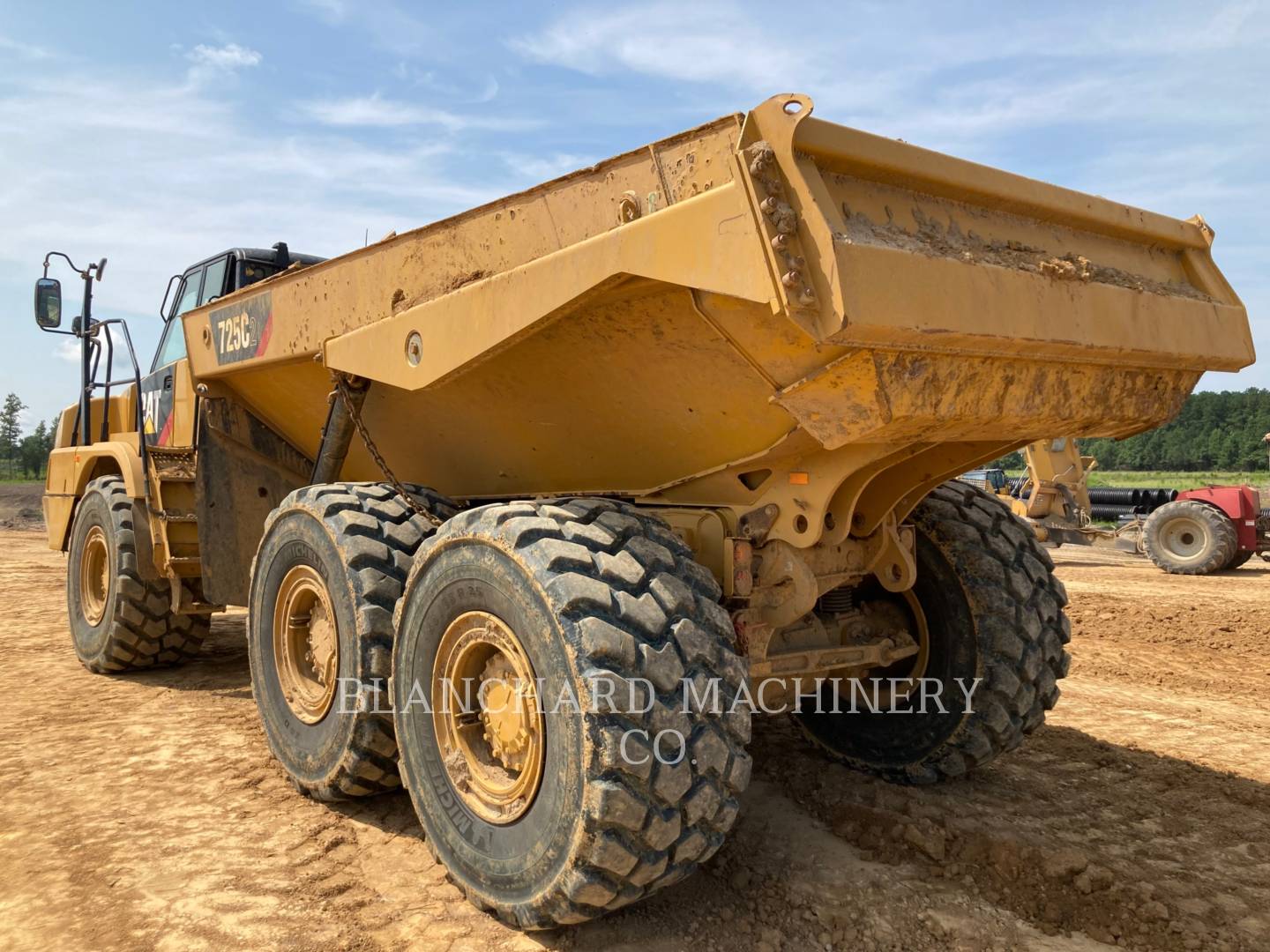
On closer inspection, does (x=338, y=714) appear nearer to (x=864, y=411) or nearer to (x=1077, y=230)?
(x=864, y=411)

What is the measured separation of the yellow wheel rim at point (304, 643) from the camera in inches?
156

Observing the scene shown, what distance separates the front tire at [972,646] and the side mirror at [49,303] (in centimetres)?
556

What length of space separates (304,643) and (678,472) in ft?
6.12

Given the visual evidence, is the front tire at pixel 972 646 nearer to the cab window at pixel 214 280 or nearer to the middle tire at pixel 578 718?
the middle tire at pixel 578 718

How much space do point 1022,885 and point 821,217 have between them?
91.3 inches

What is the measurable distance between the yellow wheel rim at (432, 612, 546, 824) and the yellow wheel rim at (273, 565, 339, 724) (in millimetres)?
894

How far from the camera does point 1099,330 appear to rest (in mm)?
2883

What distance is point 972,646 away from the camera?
13.2ft

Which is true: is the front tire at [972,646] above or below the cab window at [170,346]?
below

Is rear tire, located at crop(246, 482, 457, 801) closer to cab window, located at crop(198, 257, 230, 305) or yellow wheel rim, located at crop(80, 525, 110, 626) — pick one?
cab window, located at crop(198, 257, 230, 305)

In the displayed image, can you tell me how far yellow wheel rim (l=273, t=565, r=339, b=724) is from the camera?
156 inches

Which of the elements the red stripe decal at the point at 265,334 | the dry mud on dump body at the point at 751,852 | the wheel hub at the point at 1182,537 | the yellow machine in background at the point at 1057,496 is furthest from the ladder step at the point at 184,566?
the wheel hub at the point at 1182,537

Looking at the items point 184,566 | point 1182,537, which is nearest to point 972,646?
point 184,566

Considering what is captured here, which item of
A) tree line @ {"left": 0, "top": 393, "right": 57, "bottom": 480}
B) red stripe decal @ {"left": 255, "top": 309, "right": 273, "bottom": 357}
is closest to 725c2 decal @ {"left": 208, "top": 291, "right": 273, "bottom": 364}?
red stripe decal @ {"left": 255, "top": 309, "right": 273, "bottom": 357}
